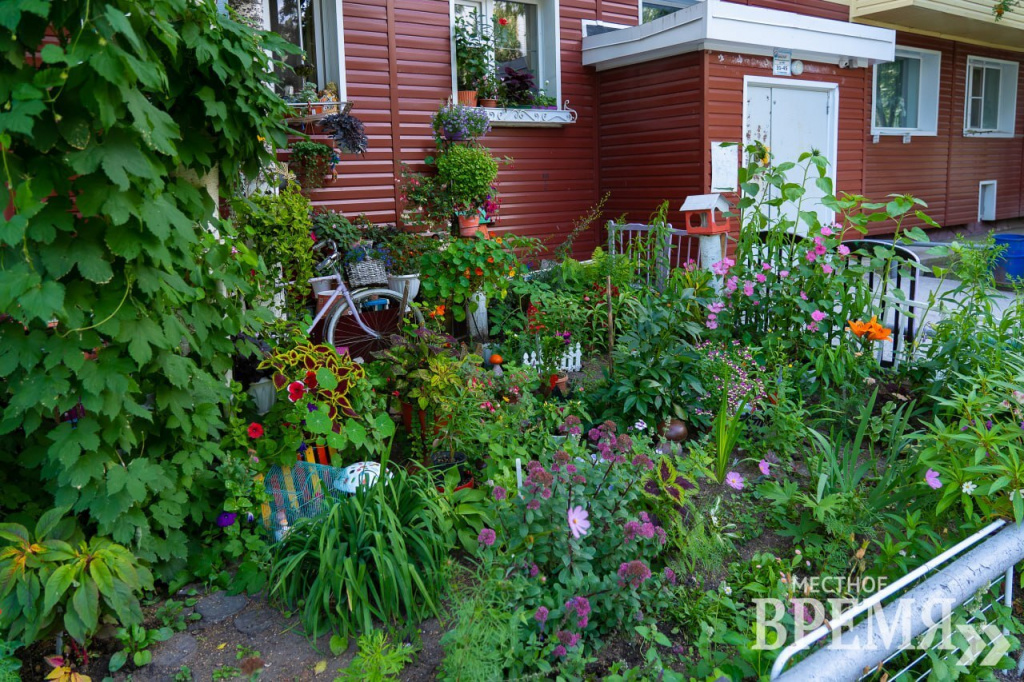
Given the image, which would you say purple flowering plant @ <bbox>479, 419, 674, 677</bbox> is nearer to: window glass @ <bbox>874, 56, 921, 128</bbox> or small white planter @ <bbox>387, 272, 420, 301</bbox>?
small white planter @ <bbox>387, 272, 420, 301</bbox>

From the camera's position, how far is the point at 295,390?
11.3 ft

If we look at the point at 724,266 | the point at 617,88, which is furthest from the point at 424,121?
the point at 724,266

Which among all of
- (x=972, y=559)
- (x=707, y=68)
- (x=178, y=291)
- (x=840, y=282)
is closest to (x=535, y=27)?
(x=707, y=68)

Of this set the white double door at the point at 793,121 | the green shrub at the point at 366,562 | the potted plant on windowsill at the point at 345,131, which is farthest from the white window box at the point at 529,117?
the green shrub at the point at 366,562

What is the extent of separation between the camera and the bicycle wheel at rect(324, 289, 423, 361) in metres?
5.70

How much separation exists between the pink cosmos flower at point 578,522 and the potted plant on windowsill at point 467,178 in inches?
201

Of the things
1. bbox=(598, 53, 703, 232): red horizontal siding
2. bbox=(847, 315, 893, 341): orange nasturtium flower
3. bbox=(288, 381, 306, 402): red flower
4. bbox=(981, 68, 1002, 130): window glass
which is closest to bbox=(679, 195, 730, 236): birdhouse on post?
bbox=(847, 315, 893, 341): orange nasturtium flower

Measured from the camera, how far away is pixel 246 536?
3.10 meters

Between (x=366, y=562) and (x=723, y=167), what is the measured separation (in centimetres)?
682

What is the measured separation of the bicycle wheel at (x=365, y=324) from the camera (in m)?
5.70

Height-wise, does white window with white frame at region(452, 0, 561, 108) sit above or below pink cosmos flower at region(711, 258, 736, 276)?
above

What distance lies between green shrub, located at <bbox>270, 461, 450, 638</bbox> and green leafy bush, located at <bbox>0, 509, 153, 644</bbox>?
21.0 inches

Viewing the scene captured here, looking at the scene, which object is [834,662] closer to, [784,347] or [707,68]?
[784,347]

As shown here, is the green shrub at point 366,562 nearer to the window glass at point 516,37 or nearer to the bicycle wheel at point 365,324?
the bicycle wheel at point 365,324
